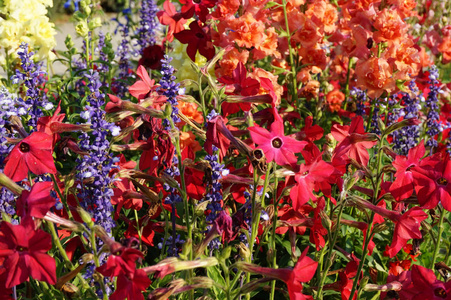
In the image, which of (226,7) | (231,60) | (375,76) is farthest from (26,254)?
(375,76)

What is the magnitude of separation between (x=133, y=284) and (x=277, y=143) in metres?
0.65

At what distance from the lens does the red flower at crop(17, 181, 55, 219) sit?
1299mm

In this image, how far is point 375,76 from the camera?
3.06 metres

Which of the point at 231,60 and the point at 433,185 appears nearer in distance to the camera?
the point at 433,185

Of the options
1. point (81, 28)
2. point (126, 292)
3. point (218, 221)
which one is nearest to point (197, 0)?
point (81, 28)

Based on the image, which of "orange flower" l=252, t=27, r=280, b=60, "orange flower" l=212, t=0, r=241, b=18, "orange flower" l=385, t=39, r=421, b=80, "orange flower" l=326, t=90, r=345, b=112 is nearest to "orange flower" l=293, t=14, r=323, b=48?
"orange flower" l=252, t=27, r=280, b=60

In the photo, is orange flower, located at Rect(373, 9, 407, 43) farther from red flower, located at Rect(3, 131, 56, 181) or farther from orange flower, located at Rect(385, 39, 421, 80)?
red flower, located at Rect(3, 131, 56, 181)

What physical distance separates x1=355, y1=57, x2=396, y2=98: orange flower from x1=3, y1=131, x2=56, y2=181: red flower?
2.14 metres

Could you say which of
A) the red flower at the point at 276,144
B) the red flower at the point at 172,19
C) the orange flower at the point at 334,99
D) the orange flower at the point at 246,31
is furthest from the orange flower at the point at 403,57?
the red flower at the point at 276,144

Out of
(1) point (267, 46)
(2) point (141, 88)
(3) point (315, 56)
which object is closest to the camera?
(2) point (141, 88)

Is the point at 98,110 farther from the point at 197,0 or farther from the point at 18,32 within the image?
the point at 18,32

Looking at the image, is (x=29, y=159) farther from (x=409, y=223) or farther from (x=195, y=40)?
(x=195, y=40)

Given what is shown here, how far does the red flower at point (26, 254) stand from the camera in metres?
1.32

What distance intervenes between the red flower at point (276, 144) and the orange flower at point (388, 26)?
1.68 meters
